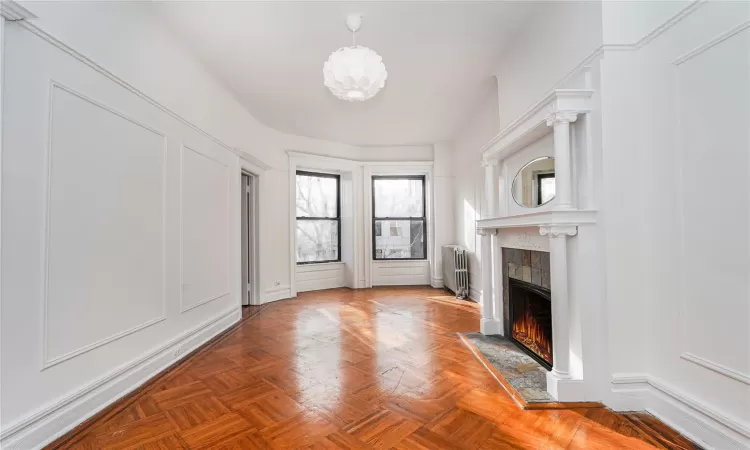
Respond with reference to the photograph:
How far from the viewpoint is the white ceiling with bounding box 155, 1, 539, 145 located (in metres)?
2.80

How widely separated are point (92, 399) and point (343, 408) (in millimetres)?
1561

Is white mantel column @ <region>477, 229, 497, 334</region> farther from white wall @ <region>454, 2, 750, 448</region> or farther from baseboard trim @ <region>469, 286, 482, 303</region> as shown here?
baseboard trim @ <region>469, 286, 482, 303</region>

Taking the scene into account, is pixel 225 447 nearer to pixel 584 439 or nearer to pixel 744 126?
pixel 584 439

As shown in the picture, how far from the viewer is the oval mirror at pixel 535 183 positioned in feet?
8.83

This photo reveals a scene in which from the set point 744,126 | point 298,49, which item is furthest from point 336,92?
point 744,126

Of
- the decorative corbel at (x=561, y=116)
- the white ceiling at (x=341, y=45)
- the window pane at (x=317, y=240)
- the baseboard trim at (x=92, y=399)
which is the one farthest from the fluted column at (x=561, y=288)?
the window pane at (x=317, y=240)

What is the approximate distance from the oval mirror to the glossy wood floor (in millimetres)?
1465

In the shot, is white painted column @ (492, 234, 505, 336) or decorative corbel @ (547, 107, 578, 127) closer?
decorative corbel @ (547, 107, 578, 127)

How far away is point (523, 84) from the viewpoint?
126 inches

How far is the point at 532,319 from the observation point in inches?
122

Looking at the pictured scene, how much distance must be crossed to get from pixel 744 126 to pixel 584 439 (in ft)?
5.65

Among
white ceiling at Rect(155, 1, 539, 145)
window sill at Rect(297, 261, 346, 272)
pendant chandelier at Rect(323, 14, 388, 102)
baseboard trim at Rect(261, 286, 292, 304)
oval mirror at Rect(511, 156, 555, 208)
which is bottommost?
baseboard trim at Rect(261, 286, 292, 304)

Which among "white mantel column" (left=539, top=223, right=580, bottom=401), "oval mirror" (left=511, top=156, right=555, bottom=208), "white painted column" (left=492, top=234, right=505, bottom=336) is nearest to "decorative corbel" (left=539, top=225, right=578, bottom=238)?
"white mantel column" (left=539, top=223, right=580, bottom=401)

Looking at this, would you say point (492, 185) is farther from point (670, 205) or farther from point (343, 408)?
point (343, 408)
